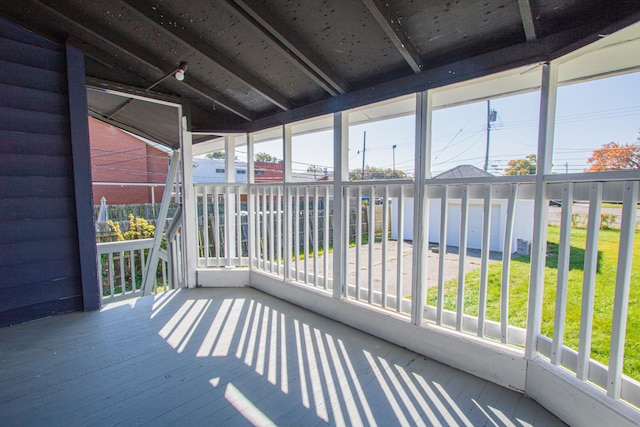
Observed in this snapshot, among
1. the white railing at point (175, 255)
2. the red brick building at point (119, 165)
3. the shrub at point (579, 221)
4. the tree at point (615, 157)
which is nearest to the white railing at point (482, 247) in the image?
the tree at point (615, 157)

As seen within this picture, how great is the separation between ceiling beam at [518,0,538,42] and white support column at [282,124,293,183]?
6.63 feet

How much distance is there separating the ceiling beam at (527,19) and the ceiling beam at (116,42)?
2539mm

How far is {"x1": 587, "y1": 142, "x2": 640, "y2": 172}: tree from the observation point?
1.47m

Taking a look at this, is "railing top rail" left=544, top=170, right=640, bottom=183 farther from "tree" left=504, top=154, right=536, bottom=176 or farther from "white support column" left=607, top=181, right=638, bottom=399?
"tree" left=504, top=154, right=536, bottom=176

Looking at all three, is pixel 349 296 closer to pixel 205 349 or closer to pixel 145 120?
pixel 205 349

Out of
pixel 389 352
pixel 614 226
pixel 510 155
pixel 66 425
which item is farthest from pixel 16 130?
pixel 614 226

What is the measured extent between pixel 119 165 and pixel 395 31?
484 inches

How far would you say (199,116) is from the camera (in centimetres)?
341

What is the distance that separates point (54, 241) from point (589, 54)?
3764mm

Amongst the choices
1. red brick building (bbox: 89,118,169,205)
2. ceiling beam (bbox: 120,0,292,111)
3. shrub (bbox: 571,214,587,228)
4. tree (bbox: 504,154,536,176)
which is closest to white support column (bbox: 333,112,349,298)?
ceiling beam (bbox: 120,0,292,111)

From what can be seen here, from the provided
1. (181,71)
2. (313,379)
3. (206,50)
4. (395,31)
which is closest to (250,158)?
(181,71)

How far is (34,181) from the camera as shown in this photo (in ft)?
8.04

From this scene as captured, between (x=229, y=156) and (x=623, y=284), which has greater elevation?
(x=229, y=156)

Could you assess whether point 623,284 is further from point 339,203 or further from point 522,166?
point 339,203
